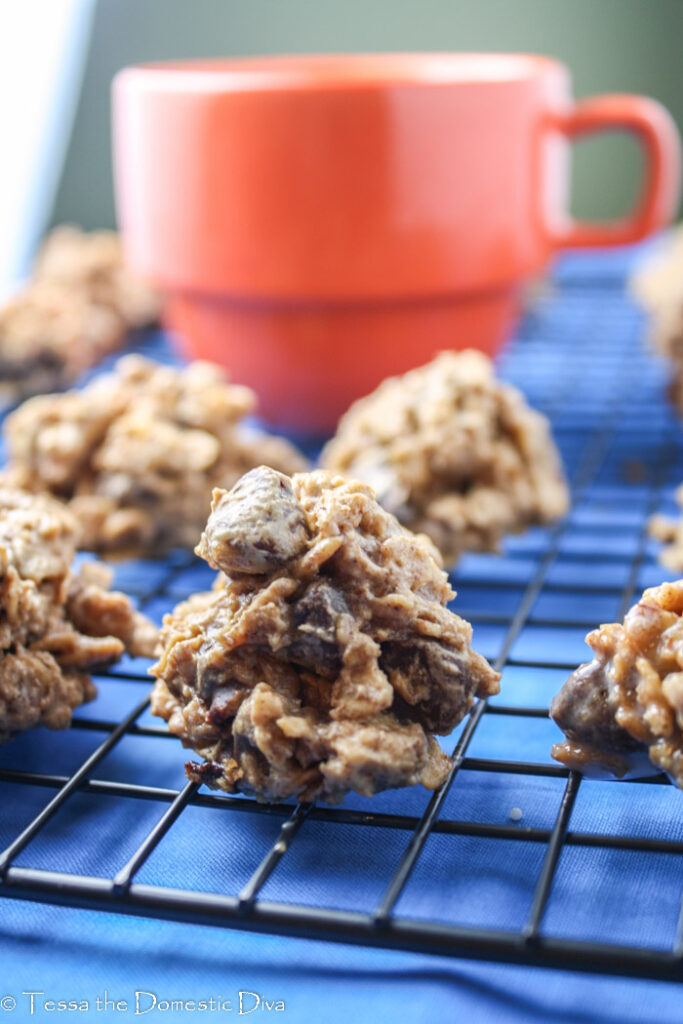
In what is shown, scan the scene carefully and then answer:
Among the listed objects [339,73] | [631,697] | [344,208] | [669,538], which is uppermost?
[339,73]

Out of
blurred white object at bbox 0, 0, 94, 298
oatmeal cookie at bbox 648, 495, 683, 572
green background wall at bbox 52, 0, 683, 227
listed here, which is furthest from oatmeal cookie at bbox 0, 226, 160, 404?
green background wall at bbox 52, 0, 683, 227

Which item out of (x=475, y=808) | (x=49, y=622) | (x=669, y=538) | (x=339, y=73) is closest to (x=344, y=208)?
(x=339, y=73)

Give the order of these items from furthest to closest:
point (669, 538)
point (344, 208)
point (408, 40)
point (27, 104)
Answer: point (408, 40) → point (27, 104) → point (344, 208) → point (669, 538)

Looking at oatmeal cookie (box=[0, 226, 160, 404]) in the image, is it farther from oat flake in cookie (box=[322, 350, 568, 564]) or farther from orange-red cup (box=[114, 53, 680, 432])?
oat flake in cookie (box=[322, 350, 568, 564])

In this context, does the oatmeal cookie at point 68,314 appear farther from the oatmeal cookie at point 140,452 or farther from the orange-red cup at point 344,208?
the oatmeal cookie at point 140,452

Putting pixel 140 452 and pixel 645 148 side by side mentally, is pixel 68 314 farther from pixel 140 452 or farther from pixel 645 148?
pixel 645 148

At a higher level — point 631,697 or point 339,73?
point 339,73

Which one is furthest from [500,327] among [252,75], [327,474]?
[327,474]
